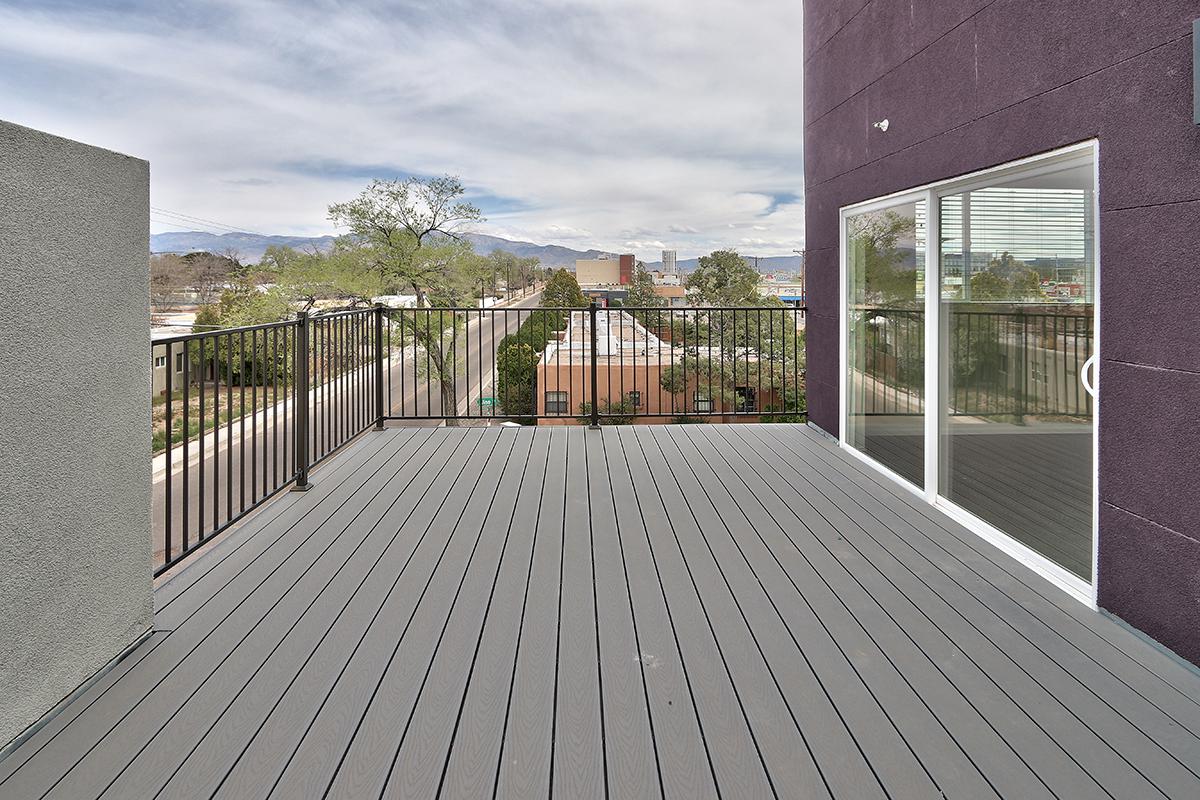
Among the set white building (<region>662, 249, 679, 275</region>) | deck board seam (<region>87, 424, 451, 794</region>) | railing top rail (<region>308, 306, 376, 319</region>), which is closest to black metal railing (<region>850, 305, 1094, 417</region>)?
deck board seam (<region>87, 424, 451, 794</region>)

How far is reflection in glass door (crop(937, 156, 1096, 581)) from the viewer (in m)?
2.32

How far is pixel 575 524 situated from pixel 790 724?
159 centimetres

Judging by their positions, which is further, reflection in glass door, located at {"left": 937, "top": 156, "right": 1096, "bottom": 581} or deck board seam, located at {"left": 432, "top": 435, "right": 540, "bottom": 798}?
reflection in glass door, located at {"left": 937, "top": 156, "right": 1096, "bottom": 581}

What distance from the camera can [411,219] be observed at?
787 inches

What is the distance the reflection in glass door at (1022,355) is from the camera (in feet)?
7.61

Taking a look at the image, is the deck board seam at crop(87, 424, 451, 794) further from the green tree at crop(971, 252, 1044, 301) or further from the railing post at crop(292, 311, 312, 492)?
the green tree at crop(971, 252, 1044, 301)

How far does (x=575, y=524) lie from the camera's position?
10.0ft

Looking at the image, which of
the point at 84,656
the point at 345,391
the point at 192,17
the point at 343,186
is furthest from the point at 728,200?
the point at 84,656

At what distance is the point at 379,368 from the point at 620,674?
3749 mm

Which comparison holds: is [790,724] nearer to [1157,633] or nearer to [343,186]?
[1157,633]

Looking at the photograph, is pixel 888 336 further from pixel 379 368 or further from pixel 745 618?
pixel 379 368

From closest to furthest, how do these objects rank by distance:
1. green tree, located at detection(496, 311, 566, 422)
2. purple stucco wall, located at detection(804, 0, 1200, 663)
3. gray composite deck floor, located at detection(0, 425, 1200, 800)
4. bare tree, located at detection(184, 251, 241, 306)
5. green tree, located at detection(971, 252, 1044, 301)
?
gray composite deck floor, located at detection(0, 425, 1200, 800) < purple stucco wall, located at detection(804, 0, 1200, 663) < green tree, located at detection(971, 252, 1044, 301) < green tree, located at detection(496, 311, 566, 422) < bare tree, located at detection(184, 251, 241, 306)

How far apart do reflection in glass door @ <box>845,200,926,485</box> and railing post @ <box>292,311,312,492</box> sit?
3.09m

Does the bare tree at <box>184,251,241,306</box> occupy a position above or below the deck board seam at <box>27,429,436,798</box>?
above
